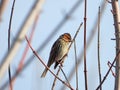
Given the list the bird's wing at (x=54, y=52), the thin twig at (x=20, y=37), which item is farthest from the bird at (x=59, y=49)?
the thin twig at (x=20, y=37)

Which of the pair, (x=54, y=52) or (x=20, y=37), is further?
(x=54, y=52)

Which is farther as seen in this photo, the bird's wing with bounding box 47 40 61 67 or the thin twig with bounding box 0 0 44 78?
the bird's wing with bounding box 47 40 61 67

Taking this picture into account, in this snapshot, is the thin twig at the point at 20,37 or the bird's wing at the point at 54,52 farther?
the bird's wing at the point at 54,52

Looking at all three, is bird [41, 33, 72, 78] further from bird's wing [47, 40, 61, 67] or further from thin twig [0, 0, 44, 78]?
thin twig [0, 0, 44, 78]

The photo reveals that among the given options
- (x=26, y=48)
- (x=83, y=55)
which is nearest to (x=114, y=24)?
(x=83, y=55)

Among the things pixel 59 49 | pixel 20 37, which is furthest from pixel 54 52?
→ pixel 20 37

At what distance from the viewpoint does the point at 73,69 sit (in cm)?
208

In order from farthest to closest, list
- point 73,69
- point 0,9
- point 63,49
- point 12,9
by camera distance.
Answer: point 63,49 < point 73,69 < point 12,9 < point 0,9

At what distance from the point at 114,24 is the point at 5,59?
1180 millimetres

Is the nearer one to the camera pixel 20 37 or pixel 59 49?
pixel 20 37

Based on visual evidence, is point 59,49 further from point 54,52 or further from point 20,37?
point 20,37

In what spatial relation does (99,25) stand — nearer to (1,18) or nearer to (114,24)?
(114,24)

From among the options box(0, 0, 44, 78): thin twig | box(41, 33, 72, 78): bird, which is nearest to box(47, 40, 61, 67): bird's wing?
box(41, 33, 72, 78): bird

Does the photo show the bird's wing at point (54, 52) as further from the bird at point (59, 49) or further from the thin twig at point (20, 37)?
the thin twig at point (20, 37)
